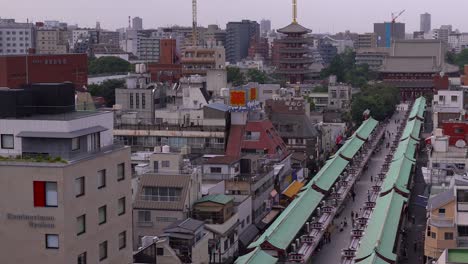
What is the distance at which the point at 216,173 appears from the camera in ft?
91.7

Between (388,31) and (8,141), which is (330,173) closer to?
(8,141)

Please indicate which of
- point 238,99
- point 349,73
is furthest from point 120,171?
point 349,73

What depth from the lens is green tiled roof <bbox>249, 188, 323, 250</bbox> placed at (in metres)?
23.1

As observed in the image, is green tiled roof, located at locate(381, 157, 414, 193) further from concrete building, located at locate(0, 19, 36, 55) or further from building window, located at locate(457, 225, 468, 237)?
concrete building, located at locate(0, 19, 36, 55)

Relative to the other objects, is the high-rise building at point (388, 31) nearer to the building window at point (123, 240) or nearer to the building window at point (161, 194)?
the building window at point (161, 194)

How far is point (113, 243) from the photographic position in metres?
11.7

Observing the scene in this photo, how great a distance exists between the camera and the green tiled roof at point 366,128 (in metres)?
47.4

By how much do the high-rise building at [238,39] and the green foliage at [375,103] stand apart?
5879 centimetres

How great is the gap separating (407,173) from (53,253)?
81.8 feet

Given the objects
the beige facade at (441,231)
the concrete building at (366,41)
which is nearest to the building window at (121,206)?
the beige facade at (441,231)

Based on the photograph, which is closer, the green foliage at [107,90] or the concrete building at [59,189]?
the concrete building at [59,189]

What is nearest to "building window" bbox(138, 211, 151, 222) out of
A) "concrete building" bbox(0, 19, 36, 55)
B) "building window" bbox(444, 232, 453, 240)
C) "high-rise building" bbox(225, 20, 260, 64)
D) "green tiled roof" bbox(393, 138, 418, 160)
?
"building window" bbox(444, 232, 453, 240)

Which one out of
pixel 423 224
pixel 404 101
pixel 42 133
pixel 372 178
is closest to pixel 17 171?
pixel 42 133

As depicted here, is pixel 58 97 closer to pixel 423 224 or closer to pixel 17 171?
pixel 17 171
